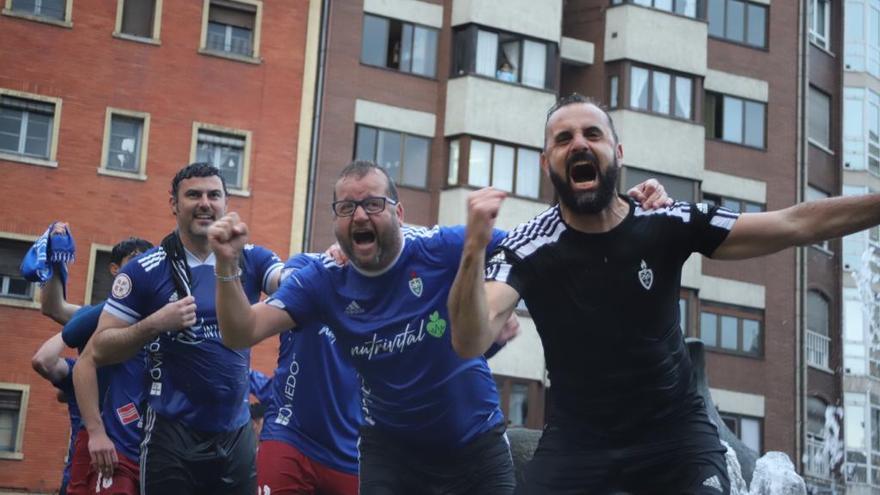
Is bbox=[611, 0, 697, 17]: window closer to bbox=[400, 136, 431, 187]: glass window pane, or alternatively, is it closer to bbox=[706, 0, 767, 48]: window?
bbox=[706, 0, 767, 48]: window

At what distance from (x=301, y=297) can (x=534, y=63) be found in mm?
32153

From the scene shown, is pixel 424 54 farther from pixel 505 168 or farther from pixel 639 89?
pixel 639 89

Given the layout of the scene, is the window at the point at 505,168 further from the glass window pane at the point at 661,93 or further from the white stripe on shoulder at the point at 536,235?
the white stripe on shoulder at the point at 536,235

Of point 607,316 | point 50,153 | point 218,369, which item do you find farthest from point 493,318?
point 50,153

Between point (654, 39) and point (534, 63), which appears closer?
point (534, 63)

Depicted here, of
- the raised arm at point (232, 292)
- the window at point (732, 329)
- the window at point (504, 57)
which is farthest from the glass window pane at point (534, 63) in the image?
the raised arm at point (232, 292)

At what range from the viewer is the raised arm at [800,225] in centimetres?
676

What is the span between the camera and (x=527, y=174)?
Answer: 39.4 meters

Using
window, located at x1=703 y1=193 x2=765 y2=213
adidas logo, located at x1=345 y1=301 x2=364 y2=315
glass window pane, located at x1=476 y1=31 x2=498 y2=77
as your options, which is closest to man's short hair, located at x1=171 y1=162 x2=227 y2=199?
adidas logo, located at x1=345 y1=301 x2=364 y2=315

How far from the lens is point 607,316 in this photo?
701 cm

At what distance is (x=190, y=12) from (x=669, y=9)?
13.5 meters

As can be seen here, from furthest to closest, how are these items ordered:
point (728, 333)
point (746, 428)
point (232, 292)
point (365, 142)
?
point (728, 333) < point (746, 428) < point (365, 142) < point (232, 292)

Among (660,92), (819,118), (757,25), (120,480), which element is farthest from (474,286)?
(819,118)

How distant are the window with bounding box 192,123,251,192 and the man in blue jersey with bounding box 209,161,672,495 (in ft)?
93.7
